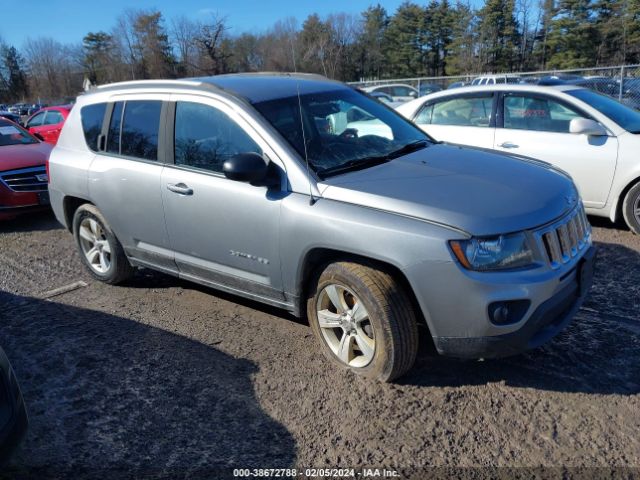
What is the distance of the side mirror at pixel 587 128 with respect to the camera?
580 centimetres

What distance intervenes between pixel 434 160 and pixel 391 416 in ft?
5.61

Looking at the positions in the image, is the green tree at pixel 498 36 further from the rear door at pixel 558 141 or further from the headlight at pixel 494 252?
the headlight at pixel 494 252

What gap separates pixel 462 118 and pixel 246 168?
14.8 ft

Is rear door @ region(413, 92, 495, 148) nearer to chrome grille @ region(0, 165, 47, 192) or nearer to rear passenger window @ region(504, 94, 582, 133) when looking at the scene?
rear passenger window @ region(504, 94, 582, 133)

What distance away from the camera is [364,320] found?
321cm

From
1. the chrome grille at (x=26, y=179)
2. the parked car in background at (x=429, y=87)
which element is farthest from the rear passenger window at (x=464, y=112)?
the parked car in background at (x=429, y=87)

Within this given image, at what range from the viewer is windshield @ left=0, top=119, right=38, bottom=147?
860 cm

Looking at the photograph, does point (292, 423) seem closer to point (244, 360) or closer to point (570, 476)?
point (244, 360)

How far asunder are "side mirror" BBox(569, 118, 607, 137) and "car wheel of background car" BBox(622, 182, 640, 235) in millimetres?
680

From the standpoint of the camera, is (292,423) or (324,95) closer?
(292,423)

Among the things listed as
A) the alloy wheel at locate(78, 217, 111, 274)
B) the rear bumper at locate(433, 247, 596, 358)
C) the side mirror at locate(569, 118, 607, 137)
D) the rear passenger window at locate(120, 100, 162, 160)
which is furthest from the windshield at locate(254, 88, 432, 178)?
the side mirror at locate(569, 118, 607, 137)

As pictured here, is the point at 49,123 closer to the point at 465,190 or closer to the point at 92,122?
the point at 92,122

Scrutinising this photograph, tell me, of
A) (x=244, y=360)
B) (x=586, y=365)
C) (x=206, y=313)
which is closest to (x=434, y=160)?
(x=586, y=365)

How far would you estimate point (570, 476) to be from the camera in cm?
249
